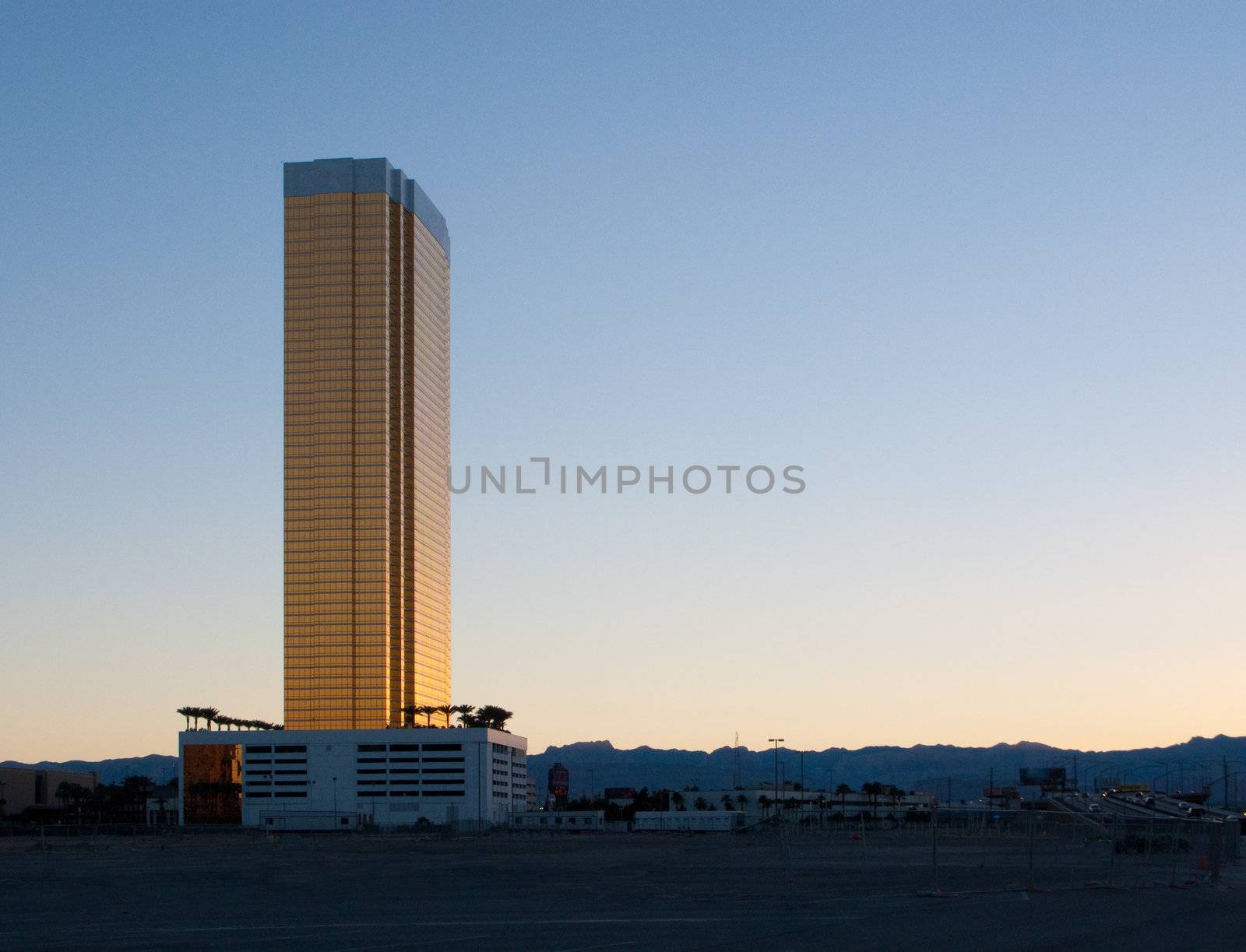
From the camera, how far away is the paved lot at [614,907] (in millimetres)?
27484

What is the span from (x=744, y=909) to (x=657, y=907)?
2.20 m

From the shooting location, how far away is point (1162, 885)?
43.1m

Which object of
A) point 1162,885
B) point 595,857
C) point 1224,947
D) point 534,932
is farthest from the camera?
point 595,857

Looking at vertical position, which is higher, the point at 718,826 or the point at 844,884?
the point at 844,884

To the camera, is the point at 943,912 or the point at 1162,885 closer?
the point at 943,912

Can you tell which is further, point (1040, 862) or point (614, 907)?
point (1040, 862)

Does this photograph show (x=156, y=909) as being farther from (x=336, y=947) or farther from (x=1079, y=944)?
(x=1079, y=944)

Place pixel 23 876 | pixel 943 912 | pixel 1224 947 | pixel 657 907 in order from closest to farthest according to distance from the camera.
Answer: pixel 1224 947 → pixel 943 912 → pixel 657 907 → pixel 23 876

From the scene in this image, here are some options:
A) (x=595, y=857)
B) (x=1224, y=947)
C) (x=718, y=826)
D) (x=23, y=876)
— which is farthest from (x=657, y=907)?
(x=718, y=826)

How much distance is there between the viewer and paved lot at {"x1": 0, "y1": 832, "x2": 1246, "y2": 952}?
27.5m

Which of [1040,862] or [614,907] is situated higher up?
[614,907]

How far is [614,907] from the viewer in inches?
1411

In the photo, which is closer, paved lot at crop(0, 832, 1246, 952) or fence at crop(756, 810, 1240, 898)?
paved lot at crop(0, 832, 1246, 952)

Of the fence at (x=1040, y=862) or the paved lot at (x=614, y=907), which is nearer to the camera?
the paved lot at (x=614, y=907)
